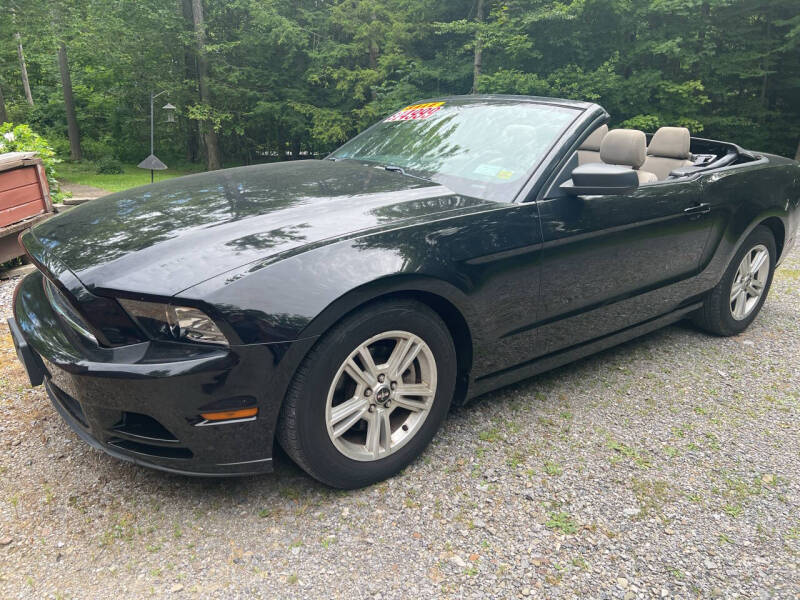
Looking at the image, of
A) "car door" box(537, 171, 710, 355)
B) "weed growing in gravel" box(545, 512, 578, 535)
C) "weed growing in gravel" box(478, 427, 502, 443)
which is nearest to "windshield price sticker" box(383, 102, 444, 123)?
"car door" box(537, 171, 710, 355)

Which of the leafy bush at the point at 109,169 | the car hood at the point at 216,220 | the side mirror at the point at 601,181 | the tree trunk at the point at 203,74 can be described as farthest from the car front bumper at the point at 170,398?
the leafy bush at the point at 109,169

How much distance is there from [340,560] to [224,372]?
74 centimetres

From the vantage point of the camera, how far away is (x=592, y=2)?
588 inches

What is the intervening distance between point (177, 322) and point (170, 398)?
242 millimetres

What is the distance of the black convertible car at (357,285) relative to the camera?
1.86 meters

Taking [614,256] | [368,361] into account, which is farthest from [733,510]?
[368,361]

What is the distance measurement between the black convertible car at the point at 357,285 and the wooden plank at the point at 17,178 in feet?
8.85

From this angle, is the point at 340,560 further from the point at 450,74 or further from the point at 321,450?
the point at 450,74

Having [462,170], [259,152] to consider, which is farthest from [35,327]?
[259,152]

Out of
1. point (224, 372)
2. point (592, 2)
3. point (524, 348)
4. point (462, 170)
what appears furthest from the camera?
point (592, 2)

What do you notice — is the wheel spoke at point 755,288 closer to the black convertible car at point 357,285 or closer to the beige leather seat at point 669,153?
the black convertible car at point 357,285

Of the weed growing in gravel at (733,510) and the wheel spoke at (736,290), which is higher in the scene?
the wheel spoke at (736,290)

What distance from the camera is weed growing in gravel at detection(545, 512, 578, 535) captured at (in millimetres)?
2113

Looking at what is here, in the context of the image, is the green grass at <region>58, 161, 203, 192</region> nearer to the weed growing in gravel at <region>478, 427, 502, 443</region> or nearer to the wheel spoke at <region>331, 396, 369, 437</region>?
the weed growing in gravel at <region>478, 427, 502, 443</region>
